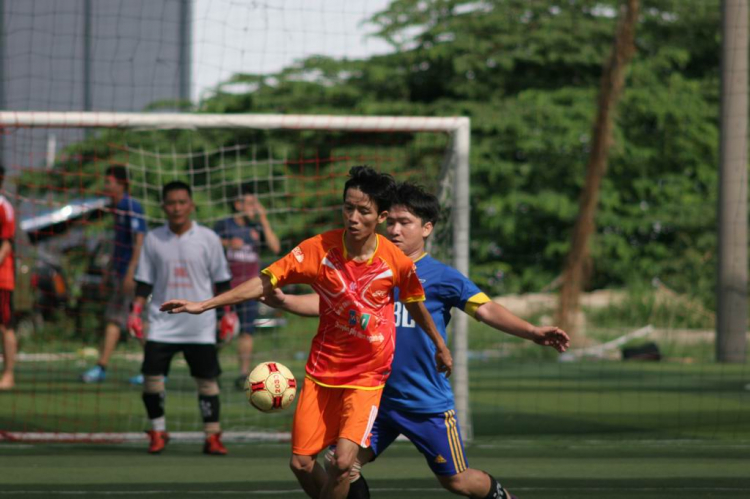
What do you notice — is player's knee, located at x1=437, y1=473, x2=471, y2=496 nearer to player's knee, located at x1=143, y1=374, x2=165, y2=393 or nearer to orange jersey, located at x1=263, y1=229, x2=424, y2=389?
orange jersey, located at x1=263, y1=229, x2=424, y2=389

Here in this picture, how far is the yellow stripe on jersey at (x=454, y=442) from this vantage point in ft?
15.8

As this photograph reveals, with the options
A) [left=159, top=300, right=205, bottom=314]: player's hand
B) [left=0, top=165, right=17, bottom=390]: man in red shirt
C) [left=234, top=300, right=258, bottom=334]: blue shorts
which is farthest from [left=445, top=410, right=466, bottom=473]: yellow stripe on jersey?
[left=0, top=165, right=17, bottom=390]: man in red shirt

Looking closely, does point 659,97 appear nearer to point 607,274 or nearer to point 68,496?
point 607,274

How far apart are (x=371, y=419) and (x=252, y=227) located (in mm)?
6370

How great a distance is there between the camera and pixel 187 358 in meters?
7.48

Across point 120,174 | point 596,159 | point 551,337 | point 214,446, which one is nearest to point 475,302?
point 551,337

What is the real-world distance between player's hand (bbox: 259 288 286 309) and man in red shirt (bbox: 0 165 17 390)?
5.45 metres

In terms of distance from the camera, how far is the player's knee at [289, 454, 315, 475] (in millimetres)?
4594

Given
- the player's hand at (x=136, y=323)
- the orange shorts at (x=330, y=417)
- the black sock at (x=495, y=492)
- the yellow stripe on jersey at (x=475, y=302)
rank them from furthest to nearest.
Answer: the player's hand at (x=136, y=323) < the yellow stripe on jersey at (x=475, y=302) < the black sock at (x=495, y=492) < the orange shorts at (x=330, y=417)

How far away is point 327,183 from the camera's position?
55.6ft

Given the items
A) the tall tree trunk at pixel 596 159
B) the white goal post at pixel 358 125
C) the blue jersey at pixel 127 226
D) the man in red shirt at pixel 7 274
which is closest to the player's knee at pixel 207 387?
the white goal post at pixel 358 125

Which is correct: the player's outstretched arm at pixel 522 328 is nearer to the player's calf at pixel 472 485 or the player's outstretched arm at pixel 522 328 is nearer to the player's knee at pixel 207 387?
the player's calf at pixel 472 485

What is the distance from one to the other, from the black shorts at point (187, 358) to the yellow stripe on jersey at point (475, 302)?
2.91 meters

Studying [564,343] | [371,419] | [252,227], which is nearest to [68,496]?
[371,419]
